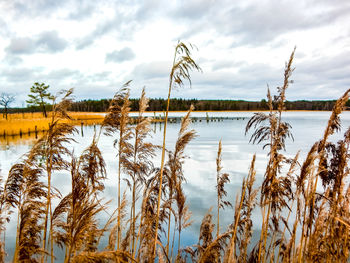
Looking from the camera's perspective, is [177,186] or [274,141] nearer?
[274,141]

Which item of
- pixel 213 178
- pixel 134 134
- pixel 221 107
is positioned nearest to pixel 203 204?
pixel 213 178

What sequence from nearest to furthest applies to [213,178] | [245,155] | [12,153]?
[213,178] → [12,153] → [245,155]

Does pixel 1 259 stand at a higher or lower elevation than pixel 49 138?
lower

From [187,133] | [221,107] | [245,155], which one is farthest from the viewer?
[221,107]

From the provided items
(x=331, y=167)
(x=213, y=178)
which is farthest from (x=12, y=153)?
(x=331, y=167)

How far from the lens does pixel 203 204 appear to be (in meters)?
11.4

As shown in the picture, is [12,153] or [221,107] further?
[221,107]

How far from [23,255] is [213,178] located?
43.7 ft

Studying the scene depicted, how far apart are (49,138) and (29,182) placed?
85cm

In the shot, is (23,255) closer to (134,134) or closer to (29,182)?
(29,182)

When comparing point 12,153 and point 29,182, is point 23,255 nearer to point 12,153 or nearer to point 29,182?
point 29,182

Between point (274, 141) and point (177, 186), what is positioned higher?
point (274, 141)

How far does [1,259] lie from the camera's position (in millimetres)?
3465

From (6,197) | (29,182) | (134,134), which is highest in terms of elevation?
(134,134)
